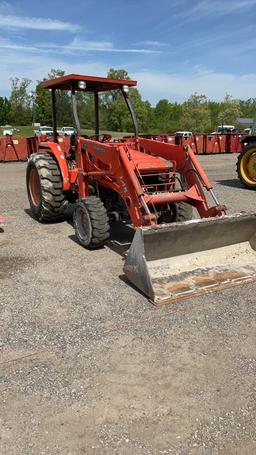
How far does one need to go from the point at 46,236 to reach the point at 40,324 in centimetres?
296

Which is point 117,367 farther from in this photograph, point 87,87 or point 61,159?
point 87,87

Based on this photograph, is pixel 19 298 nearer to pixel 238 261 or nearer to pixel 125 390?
pixel 125 390

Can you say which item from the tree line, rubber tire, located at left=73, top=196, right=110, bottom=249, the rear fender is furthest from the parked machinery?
the tree line

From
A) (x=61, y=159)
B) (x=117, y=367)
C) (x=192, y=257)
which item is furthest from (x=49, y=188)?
(x=117, y=367)

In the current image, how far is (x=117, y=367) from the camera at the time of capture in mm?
3340

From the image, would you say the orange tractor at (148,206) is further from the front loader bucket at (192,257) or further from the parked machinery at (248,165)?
the parked machinery at (248,165)

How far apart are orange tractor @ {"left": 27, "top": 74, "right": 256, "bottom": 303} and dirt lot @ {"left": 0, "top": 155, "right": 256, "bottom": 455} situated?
1.03ft

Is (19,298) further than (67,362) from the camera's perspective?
Yes

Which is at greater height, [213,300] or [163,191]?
[163,191]

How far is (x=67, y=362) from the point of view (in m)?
3.40

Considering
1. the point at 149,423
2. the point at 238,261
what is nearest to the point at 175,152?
the point at 238,261

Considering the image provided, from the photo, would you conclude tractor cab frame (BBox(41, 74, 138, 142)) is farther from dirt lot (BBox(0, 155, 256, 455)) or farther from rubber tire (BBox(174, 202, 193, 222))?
dirt lot (BBox(0, 155, 256, 455))

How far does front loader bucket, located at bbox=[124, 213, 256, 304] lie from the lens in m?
4.54

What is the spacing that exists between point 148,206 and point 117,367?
2.75 metres
